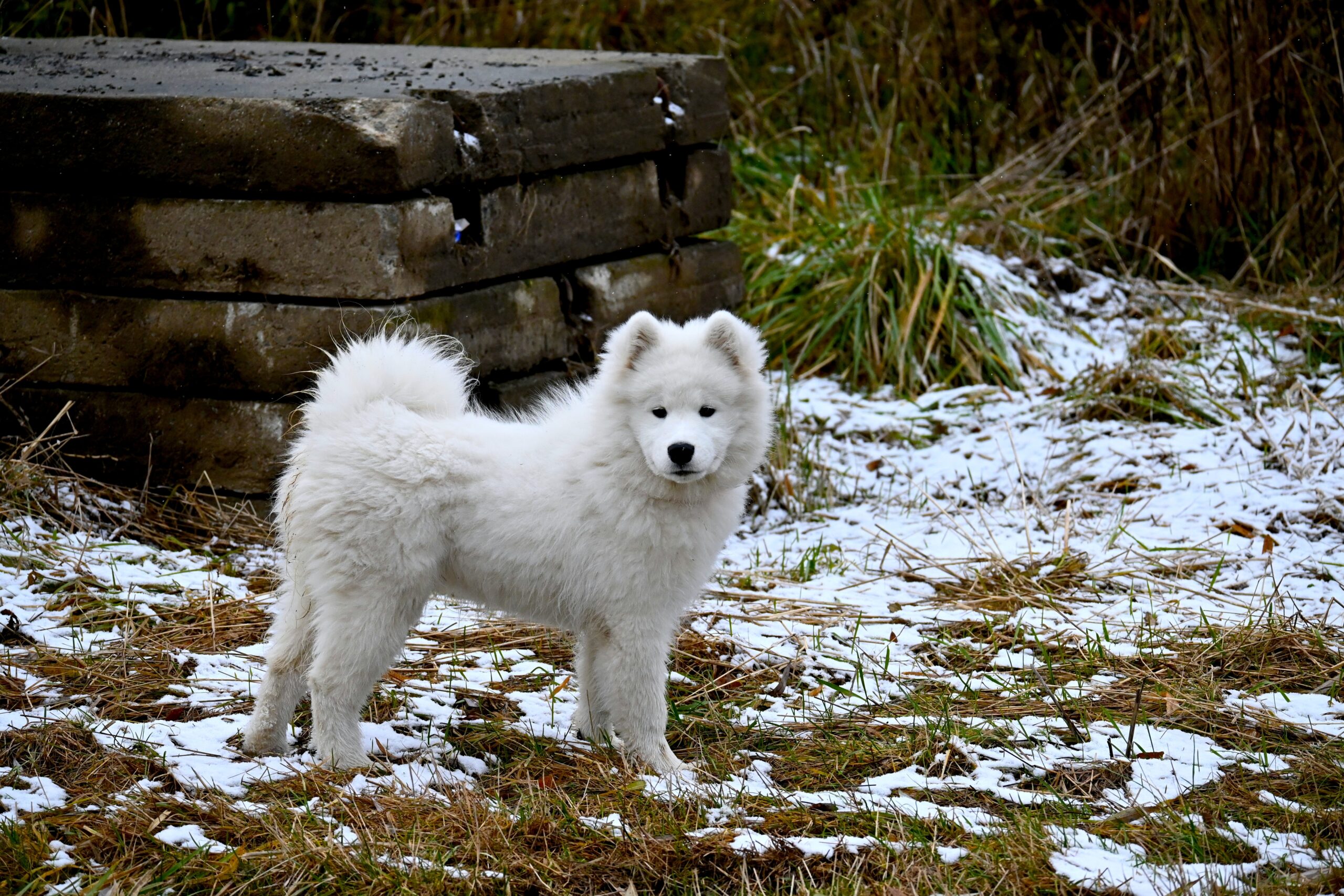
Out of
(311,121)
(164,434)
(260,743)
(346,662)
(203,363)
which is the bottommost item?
(260,743)

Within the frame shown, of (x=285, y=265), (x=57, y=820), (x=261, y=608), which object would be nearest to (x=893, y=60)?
(x=285, y=265)

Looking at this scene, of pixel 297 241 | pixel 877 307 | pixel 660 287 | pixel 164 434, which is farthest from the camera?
pixel 877 307

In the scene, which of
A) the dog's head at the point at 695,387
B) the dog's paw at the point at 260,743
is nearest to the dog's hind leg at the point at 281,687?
the dog's paw at the point at 260,743

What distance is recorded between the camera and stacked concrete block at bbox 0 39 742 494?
4320 millimetres

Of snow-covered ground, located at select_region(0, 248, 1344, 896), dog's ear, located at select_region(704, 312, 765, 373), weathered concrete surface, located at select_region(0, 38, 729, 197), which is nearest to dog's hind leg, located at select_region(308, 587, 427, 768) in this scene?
snow-covered ground, located at select_region(0, 248, 1344, 896)

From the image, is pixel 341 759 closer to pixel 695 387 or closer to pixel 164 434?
pixel 695 387

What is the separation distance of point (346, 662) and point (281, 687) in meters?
0.26

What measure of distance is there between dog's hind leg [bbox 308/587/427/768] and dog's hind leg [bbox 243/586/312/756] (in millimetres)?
121

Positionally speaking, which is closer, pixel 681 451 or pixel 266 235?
pixel 681 451

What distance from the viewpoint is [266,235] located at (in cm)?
441

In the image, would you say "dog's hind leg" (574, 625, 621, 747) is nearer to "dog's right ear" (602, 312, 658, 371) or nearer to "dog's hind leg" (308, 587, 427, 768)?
"dog's hind leg" (308, 587, 427, 768)

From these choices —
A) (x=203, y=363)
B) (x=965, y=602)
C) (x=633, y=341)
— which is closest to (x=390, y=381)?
(x=633, y=341)

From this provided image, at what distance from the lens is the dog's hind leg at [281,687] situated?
332 cm

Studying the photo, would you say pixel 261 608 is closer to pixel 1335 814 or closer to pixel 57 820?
pixel 57 820
